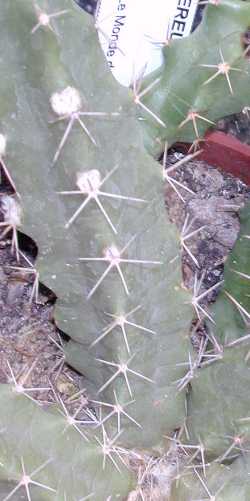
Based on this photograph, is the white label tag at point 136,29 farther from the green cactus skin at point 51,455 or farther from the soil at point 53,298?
the green cactus skin at point 51,455

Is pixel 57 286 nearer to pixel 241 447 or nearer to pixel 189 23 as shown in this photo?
pixel 241 447

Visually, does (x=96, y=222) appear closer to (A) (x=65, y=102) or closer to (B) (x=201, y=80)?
(A) (x=65, y=102)

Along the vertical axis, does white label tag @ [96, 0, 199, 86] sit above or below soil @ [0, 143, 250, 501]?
Result: above

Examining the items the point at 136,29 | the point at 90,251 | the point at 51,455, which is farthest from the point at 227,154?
the point at 51,455

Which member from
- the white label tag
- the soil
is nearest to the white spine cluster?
the soil

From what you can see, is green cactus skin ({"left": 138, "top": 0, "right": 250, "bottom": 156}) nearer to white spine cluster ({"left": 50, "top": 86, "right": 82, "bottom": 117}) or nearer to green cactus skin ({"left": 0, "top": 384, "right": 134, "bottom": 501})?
white spine cluster ({"left": 50, "top": 86, "right": 82, "bottom": 117})

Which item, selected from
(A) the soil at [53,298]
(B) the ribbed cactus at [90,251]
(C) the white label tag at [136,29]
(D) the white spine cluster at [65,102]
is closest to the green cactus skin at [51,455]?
(B) the ribbed cactus at [90,251]
